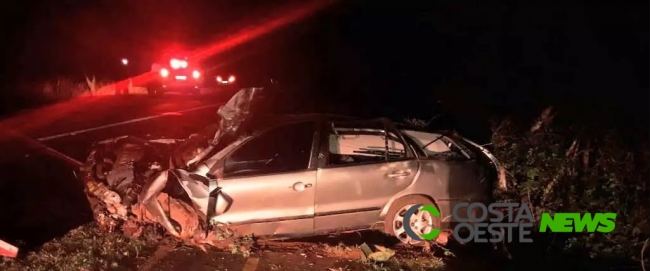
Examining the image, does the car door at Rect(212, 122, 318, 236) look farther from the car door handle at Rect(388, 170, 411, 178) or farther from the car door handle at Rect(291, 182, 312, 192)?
the car door handle at Rect(388, 170, 411, 178)

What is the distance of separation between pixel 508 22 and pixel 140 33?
23976 mm

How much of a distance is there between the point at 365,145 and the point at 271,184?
1.08 m

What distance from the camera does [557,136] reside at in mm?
5688

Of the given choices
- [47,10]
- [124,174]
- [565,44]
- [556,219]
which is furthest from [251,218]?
[47,10]

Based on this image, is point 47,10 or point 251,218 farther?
point 47,10

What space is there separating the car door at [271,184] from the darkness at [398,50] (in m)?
2.74

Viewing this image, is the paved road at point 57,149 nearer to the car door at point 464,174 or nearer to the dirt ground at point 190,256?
the dirt ground at point 190,256

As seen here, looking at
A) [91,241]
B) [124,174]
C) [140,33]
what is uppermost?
[140,33]

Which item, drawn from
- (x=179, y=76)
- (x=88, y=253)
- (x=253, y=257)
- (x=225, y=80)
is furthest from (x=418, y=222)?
(x=225, y=80)

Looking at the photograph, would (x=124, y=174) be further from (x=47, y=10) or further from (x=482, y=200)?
(x=47, y=10)

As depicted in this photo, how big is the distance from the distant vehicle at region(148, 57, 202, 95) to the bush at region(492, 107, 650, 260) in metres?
13.9

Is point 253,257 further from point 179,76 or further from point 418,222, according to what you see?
point 179,76

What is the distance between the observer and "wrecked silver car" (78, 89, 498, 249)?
17.7 ft

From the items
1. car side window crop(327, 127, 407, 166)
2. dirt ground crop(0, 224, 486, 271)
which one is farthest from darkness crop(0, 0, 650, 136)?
dirt ground crop(0, 224, 486, 271)
